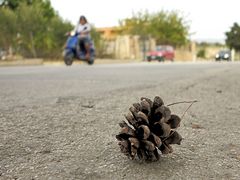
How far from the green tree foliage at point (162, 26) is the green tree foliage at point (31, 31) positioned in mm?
27217

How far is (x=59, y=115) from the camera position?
328 cm

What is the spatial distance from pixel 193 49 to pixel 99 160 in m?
54.9

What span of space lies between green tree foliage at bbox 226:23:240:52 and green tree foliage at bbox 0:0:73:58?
60.5 m

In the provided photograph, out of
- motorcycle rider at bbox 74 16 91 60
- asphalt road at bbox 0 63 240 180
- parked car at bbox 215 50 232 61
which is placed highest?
motorcycle rider at bbox 74 16 91 60

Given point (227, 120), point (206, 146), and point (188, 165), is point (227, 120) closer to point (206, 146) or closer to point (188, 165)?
point (206, 146)

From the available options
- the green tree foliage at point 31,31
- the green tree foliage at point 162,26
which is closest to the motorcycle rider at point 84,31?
the green tree foliage at point 31,31

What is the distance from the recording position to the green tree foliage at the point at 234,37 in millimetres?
81250

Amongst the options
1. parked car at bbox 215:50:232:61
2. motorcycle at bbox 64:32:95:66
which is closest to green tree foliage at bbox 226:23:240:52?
parked car at bbox 215:50:232:61

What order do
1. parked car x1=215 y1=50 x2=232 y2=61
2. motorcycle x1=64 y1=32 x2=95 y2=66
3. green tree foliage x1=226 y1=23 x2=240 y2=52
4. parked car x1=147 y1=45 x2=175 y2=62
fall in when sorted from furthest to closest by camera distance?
green tree foliage x1=226 y1=23 x2=240 y2=52 → parked car x1=215 y1=50 x2=232 y2=61 → parked car x1=147 y1=45 x2=175 y2=62 → motorcycle x1=64 y1=32 x2=95 y2=66

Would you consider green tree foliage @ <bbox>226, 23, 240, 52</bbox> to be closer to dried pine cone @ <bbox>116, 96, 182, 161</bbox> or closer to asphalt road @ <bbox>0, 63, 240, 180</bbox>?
asphalt road @ <bbox>0, 63, 240, 180</bbox>

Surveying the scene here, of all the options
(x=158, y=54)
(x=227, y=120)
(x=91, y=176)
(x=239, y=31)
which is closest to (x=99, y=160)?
(x=91, y=176)

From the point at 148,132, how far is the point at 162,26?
54685 mm

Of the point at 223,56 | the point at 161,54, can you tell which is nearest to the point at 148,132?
the point at 161,54

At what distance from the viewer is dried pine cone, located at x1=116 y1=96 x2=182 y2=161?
1.98 m
